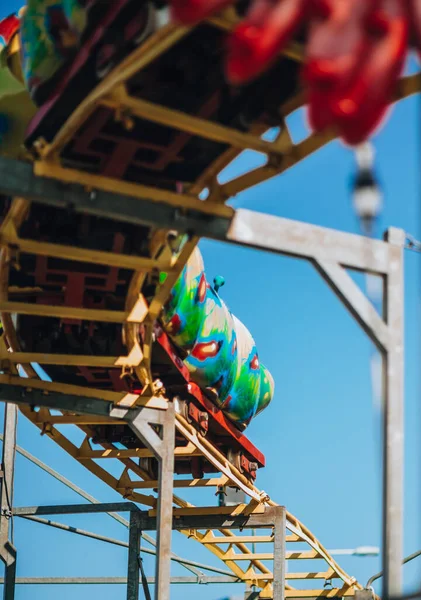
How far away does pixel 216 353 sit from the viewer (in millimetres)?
15188

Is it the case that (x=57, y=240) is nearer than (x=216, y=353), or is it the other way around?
(x=57, y=240)

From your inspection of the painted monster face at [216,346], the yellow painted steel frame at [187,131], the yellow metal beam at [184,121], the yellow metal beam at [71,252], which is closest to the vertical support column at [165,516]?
the painted monster face at [216,346]

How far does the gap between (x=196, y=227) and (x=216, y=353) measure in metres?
6.94

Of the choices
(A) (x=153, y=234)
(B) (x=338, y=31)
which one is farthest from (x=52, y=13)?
(B) (x=338, y=31)

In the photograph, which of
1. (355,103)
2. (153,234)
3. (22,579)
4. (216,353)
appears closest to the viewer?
(355,103)

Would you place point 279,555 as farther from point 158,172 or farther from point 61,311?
point 158,172

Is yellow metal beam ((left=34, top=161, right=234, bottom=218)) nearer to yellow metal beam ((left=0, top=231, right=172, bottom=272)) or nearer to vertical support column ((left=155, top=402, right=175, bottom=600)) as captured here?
yellow metal beam ((left=0, top=231, right=172, bottom=272))

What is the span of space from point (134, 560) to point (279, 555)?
6.54 feet

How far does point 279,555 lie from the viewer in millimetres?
16719

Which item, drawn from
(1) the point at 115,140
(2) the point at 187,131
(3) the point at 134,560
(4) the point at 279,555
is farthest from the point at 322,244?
(3) the point at 134,560

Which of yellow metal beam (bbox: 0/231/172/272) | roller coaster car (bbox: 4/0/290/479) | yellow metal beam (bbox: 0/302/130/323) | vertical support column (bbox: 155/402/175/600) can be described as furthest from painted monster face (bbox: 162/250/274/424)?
yellow metal beam (bbox: 0/231/172/272)

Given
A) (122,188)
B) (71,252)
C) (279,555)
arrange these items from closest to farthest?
(122,188)
(71,252)
(279,555)

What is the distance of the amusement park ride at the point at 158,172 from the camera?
16.4 feet

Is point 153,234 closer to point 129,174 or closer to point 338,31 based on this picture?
point 129,174
